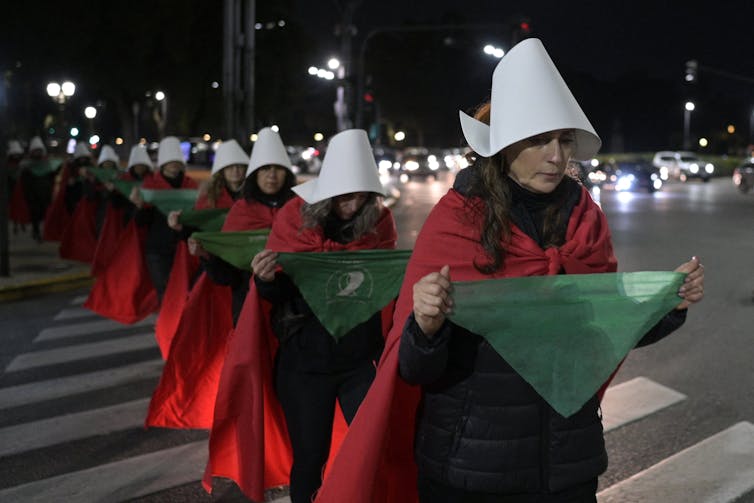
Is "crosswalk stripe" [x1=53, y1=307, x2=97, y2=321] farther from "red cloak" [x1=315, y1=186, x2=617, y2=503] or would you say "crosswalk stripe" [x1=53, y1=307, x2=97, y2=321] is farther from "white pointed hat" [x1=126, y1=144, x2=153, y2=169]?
"red cloak" [x1=315, y1=186, x2=617, y2=503]

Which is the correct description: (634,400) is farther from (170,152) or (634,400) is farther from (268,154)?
(170,152)

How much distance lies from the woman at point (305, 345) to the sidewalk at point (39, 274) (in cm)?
871

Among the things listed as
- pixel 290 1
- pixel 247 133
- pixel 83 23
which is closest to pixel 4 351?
pixel 247 133

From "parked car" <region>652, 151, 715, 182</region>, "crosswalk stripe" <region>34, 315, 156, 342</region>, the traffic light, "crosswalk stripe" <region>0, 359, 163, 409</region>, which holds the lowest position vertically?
"crosswalk stripe" <region>0, 359, 163, 409</region>

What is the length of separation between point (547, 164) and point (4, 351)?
24.8 feet

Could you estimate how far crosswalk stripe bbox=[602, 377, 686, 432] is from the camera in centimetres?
640

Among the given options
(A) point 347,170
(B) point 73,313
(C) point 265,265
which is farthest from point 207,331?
(B) point 73,313

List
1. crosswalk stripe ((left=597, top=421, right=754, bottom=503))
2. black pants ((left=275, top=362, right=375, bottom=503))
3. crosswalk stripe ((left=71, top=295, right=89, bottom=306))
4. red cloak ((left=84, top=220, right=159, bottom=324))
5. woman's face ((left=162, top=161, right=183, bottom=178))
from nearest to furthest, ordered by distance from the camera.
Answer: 1. black pants ((left=275, top=362, right=375, bottom=503))
2. crosswalk stripe ((left=597, top=421, right=754, bottom=503))
3. woman's face ((left=162, top=161, right=183, bottom=178))
4. red cloak ((left=84, top=220, right=159, bottom=324))
5. crosswalk stripe ((left=71, top=295, right=89, bottom=306))

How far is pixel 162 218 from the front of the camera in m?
8.39

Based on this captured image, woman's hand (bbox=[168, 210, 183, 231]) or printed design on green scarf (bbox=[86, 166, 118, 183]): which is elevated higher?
printed design on green scarf (bbox=[86, 166, 118, 183])

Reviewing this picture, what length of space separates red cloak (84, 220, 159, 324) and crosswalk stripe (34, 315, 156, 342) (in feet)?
0.51

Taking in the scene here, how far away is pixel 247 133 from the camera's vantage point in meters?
19.5

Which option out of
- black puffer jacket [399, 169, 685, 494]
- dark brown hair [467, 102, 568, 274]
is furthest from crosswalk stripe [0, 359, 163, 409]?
dark brown hair [467, 102, 568, 274]

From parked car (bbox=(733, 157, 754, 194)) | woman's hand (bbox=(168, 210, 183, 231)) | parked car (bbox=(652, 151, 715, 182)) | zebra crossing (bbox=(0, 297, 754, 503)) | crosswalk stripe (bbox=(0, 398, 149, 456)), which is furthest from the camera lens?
parked car (bbox=(652, 151, 715, 182))
